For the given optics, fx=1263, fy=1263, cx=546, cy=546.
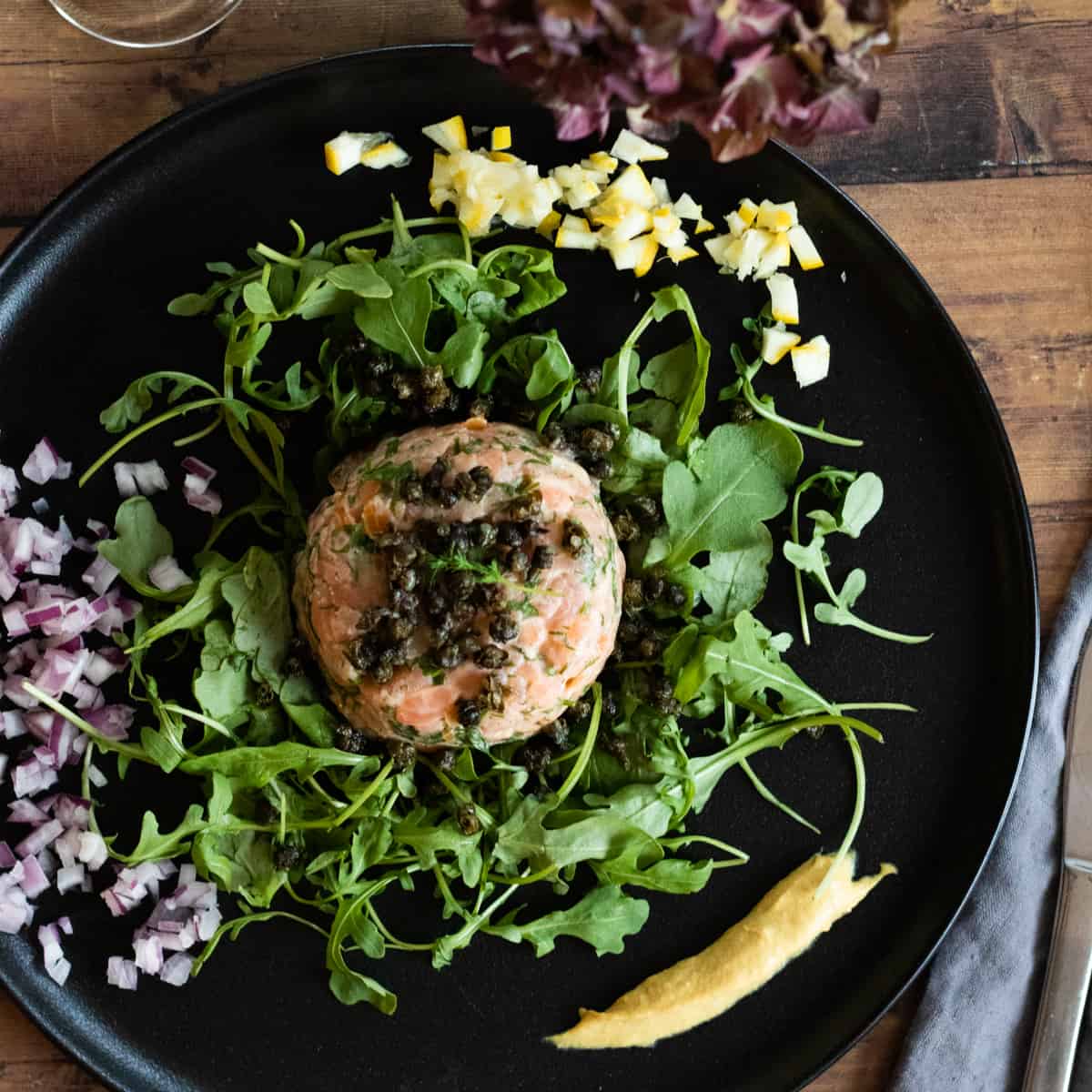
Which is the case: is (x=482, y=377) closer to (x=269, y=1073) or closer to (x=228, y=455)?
(x=228, y=455)

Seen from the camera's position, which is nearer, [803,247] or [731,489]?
[731,489]

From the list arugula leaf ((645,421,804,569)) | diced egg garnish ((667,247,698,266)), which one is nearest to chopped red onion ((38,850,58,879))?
arugula leaf ((645,421,804,569))

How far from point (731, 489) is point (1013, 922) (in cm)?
107

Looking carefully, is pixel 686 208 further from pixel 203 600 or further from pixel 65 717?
pixel 65 717

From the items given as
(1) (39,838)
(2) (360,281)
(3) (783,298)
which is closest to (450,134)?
(2) (360,281)

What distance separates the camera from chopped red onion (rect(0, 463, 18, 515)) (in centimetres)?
231

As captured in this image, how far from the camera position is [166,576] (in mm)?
2305

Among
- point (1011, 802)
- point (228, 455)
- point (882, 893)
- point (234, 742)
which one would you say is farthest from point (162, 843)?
point (1011, 802)

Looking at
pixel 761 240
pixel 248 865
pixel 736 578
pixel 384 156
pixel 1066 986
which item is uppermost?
pixel 384 156

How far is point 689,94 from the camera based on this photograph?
1658 millimetres

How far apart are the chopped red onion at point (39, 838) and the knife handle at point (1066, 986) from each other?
1949 millimetres

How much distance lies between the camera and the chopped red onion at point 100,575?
7.61 feet

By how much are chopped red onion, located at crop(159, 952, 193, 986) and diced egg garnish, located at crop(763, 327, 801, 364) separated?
62.2 inches

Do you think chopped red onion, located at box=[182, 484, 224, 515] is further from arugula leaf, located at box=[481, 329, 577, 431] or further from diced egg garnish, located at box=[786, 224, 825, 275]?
diced egg garnish, located at box=[786, 224, 825, 275]
